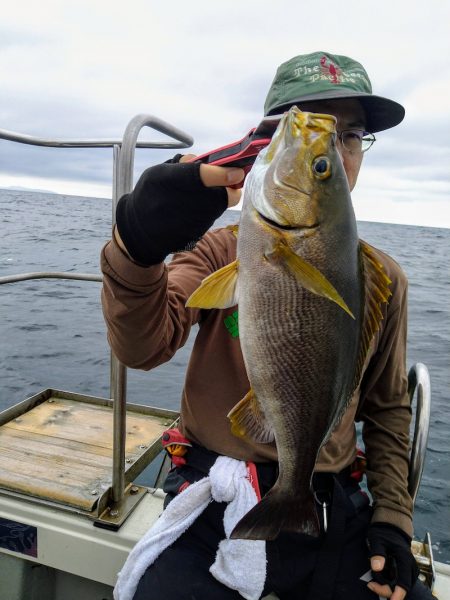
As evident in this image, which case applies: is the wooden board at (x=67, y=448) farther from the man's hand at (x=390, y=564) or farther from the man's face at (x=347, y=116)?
the man's face at (x=347, y=116)

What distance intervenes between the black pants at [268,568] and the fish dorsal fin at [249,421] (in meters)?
0.42

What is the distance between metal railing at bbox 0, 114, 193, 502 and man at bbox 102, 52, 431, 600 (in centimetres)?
40

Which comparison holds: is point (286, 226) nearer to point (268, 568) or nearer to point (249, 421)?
point (249, 421)

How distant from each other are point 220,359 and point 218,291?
0.60 meters

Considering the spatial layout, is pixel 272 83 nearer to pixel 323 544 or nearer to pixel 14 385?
pixel 323 544

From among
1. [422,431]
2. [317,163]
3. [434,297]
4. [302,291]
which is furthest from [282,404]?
[434,297]

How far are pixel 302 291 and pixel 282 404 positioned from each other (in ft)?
1.18

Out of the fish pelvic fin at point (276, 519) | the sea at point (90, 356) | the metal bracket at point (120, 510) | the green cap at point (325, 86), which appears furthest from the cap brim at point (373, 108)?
the sea at point (90, 356)

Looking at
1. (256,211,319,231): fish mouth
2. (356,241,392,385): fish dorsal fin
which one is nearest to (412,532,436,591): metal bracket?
(356,241,392,385): fish dorsal fin

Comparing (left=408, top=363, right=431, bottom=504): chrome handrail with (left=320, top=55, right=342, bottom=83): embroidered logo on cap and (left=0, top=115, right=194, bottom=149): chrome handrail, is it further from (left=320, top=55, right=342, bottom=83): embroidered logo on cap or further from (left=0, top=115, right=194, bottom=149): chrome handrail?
(left=0, top=115, right=194, bottom=149): chrome handrail

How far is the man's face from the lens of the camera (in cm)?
207

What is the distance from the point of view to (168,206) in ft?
5.04

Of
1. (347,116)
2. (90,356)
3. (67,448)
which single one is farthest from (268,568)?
(90,356)

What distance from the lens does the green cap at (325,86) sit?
79.0 inches
